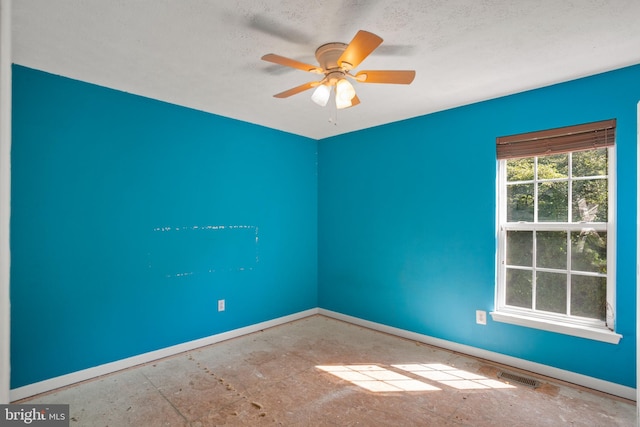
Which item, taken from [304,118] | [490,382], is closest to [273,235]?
[304,118]

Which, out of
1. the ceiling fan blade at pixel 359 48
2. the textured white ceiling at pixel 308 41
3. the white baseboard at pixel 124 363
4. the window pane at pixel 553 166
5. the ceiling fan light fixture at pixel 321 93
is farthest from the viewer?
the window pane at pixel 553 166

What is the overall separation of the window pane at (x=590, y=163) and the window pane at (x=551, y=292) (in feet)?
2.85

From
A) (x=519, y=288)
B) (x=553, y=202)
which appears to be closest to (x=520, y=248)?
(x=519, y=288)

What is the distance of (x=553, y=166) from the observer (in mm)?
2875

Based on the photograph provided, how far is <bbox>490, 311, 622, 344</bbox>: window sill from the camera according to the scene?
2.50 meters

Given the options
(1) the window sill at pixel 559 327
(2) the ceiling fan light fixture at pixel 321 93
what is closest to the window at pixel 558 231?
(1) the window sill at pixel 559 327

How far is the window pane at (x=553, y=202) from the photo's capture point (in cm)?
283

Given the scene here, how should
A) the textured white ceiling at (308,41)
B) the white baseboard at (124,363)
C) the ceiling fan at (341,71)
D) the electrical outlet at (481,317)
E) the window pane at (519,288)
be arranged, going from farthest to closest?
the electrical outlet at (481,317) < the window pane at (519,288) < the white baseboard at (124,363) < the ceiling fan at (341,71) < the textured white ceiling at (308,41)

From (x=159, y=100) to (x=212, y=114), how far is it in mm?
534

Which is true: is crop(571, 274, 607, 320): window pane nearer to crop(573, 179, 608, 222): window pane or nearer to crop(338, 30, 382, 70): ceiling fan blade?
crop(573, 179, 608, 222): window pane

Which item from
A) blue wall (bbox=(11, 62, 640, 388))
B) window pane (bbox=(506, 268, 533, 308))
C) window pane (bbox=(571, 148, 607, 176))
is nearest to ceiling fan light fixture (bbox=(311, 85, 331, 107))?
blue wall (bbox=(11, 62, 640, 388))

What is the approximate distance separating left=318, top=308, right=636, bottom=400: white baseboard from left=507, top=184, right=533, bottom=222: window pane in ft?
4.09

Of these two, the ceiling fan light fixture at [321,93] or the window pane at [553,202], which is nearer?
the ceiling fan light fixture at [321,93]

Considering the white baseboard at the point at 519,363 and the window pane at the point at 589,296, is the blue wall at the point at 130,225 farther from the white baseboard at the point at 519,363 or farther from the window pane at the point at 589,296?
the window pane at the point at 589,296
